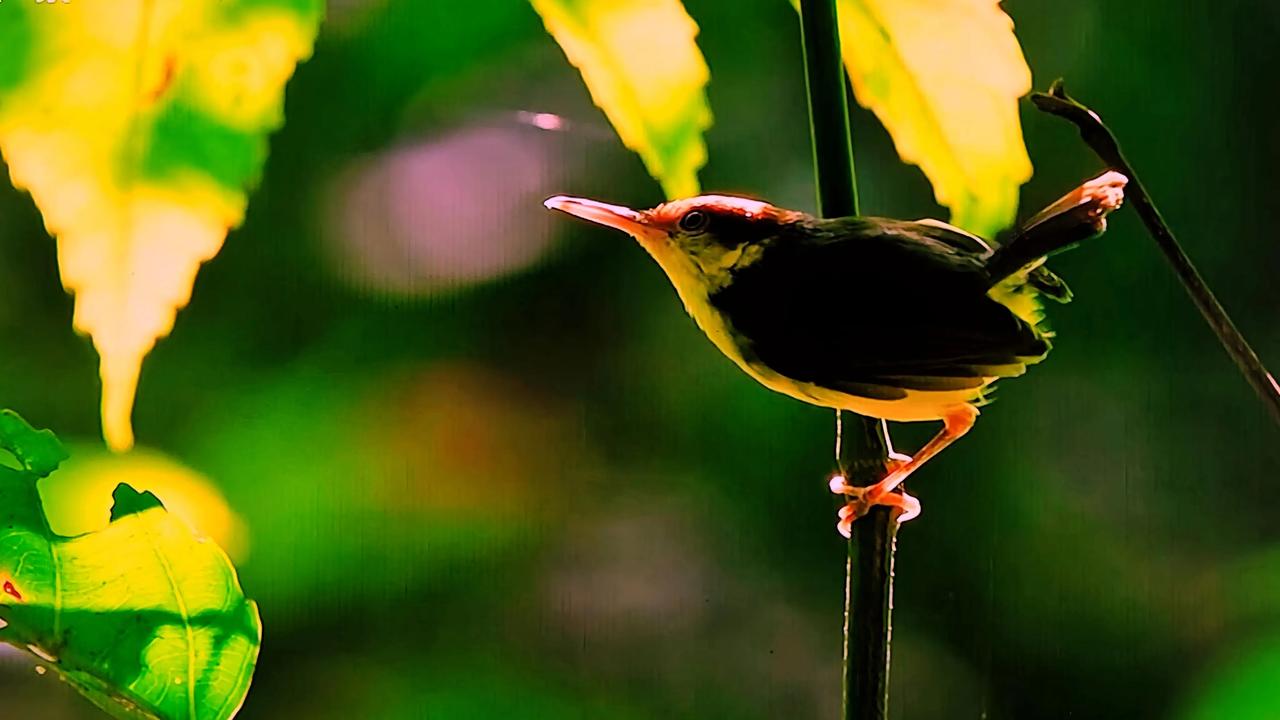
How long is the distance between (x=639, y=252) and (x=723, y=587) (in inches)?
5.7

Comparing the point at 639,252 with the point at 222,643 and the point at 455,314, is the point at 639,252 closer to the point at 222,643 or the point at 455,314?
the point at 455,314

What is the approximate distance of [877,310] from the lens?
1.07ft

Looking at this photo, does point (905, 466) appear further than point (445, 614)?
No

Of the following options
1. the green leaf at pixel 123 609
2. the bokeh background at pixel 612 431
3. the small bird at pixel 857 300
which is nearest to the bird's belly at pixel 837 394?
the small bird at pixel 857 300

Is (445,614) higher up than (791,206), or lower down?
lower down

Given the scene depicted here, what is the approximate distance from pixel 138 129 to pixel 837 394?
0.22 meters

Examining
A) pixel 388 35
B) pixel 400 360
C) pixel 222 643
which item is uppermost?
pixel 388 35

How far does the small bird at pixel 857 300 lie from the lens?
323 mm

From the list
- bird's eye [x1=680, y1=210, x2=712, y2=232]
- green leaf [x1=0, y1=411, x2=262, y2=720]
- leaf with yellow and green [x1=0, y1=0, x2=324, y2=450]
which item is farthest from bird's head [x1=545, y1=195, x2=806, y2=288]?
green leaf [x1=0, y1=411, x2=262, y2=720]

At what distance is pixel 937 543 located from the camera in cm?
44

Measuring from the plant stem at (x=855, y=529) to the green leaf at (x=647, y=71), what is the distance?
0.11 ft

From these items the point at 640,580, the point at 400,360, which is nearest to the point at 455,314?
the point at 400,360

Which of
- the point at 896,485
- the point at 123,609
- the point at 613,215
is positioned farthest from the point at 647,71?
the point at 123,609

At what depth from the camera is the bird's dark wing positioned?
322mm
